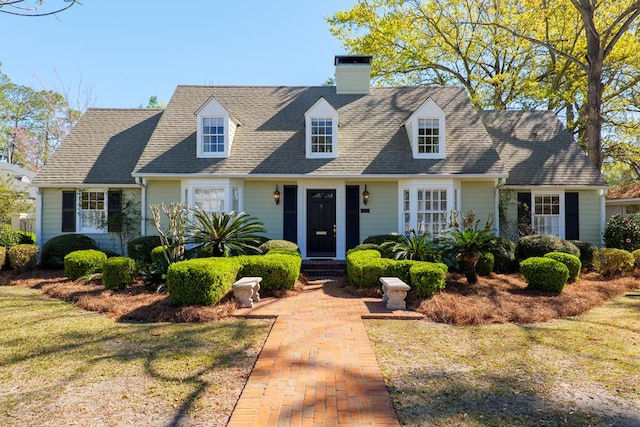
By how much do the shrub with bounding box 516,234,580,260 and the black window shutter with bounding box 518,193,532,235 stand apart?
116 centimetres

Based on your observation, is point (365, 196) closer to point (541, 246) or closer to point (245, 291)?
point (541, 246)

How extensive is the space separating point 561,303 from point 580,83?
61.2 ft

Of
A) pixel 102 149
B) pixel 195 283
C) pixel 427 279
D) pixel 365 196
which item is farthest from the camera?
pixel 102 149

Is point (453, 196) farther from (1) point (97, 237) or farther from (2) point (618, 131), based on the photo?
(2) point (618, 131)

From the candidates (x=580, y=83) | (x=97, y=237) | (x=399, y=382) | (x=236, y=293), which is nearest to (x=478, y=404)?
(x=399, y=382)

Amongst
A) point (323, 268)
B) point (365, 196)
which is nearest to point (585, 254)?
point (365, 196)

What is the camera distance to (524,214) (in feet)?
43.2

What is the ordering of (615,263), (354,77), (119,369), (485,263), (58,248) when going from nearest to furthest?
(119,369), (485,263), (615,263), (58,248), (354,77)

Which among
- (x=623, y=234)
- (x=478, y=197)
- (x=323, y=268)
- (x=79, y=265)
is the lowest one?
(x=323, y=268)

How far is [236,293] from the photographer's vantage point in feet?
24.9

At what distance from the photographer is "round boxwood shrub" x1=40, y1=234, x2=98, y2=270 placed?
11953mm

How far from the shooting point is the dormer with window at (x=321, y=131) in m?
13.1

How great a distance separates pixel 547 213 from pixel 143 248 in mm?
14175

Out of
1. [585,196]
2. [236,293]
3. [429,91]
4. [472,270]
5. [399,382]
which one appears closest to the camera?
[399,382]
